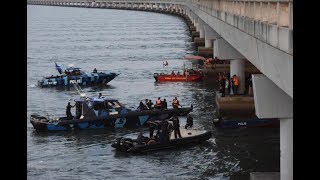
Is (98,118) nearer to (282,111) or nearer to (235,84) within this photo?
(235,84)

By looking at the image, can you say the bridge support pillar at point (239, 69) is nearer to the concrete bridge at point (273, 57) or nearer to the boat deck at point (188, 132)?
the boat deck at point (188, 132)

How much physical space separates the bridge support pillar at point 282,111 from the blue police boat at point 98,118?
19.6 meters

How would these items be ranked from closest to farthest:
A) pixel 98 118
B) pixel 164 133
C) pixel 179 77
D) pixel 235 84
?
pixel 164 133 < pixel 98 118 < pixel 235 84 < pixel 179 77

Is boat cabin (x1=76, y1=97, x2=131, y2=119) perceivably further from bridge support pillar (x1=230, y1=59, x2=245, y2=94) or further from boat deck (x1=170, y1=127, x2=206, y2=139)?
bridge support pillar (x1=230, y1=59, x2=245, y2=94)

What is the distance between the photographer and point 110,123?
131 feet

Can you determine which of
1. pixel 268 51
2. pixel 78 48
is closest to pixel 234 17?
pixel 268 51

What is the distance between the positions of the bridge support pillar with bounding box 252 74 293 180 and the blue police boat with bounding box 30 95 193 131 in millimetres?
19589

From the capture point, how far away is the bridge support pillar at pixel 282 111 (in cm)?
2022

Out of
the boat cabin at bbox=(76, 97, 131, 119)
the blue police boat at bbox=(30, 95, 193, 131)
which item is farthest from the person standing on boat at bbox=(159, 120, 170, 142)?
the boat cabin at bbox=(76, 97, 131, 119)

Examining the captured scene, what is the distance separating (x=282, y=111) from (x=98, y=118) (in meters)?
20.7

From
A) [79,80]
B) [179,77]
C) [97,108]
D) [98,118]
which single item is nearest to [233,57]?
[97,108]

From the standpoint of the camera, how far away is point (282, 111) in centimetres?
2036

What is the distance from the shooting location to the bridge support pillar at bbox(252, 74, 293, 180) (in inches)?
796

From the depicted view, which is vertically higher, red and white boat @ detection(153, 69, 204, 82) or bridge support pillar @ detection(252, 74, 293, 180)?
red and white boat @ detection(153, 69, 204, 82)
